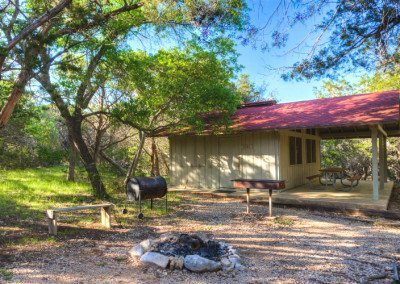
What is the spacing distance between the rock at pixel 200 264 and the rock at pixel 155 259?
0.31 m

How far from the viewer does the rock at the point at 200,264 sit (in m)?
4.62

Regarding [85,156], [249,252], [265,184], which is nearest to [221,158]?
[265,184]

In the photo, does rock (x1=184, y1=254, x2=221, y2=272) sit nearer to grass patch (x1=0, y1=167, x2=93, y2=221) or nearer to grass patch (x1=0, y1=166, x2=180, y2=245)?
grass patch (x1=0, y1=166, x2=180, y2=245)

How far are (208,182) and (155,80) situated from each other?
515cm

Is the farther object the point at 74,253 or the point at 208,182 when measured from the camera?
the point at 208,182

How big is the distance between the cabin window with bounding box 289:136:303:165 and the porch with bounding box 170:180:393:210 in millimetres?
1323

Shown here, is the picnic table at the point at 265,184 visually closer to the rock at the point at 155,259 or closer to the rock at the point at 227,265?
the rock at the point at 227,265

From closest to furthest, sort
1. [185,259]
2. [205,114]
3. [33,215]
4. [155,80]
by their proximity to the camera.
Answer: [185,259] → [33,215] → [155,80] → [205,114]

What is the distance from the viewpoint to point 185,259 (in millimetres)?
4766

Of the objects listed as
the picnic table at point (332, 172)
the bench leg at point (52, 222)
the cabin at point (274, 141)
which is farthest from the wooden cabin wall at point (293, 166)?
the bench leg at point (52, 222)

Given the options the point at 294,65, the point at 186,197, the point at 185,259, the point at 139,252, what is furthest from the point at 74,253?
the point at 186,197

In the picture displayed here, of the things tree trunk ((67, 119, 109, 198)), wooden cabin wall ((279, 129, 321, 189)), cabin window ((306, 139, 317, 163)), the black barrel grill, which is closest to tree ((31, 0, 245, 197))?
tree trunk ((67, 119, 109, 198))

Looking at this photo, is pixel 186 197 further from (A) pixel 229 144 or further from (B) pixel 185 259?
(B) pixel 185 259

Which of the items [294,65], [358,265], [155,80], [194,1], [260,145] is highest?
[194,1]
